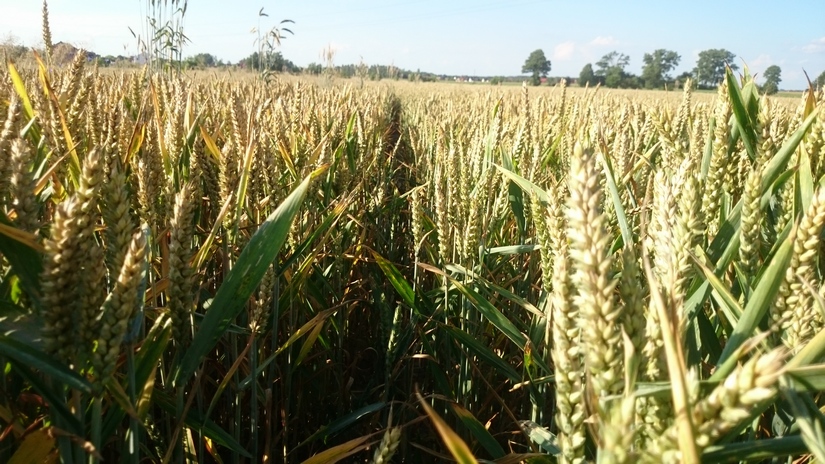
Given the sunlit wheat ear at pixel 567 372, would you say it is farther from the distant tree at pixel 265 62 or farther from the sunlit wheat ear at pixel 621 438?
the distant tree at pixel 265 62

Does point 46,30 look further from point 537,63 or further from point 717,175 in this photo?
point 537,63

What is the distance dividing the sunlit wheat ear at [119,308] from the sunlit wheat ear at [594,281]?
413 millimetres

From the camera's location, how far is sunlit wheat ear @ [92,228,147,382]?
0.53 meters

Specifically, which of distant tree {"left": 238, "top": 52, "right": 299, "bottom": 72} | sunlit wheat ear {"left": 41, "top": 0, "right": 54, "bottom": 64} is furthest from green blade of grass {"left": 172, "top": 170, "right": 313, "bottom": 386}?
distant tree {"left": 238, "top": 52, "right": 299, "bottom": 72}

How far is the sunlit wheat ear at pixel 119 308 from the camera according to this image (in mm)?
531

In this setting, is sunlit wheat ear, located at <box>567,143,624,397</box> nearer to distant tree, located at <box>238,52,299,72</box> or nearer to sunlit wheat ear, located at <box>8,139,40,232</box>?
sunlit wheat ear, located at <box>8,139,40,232</box>

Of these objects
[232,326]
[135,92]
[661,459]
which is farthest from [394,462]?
[135,92]

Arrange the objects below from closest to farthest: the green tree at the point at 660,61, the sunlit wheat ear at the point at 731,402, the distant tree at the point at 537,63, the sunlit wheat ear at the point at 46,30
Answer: the sunlit wheat ear at the point at 731,402
the sunlit wheat ear at the point at 46,30
the green tree at the point at 660,61
the distant tree at the point at 537,63

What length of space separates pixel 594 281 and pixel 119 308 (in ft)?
1.50

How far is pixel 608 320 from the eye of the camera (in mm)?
434

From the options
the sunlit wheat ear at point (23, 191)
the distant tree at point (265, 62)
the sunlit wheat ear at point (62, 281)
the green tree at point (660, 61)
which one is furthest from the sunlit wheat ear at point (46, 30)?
the green tree at point (660, 61)

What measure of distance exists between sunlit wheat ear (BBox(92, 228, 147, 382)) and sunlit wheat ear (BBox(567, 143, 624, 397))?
0.41 metres

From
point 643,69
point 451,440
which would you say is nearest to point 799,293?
point 451,440

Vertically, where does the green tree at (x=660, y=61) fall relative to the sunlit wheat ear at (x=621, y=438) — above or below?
above
